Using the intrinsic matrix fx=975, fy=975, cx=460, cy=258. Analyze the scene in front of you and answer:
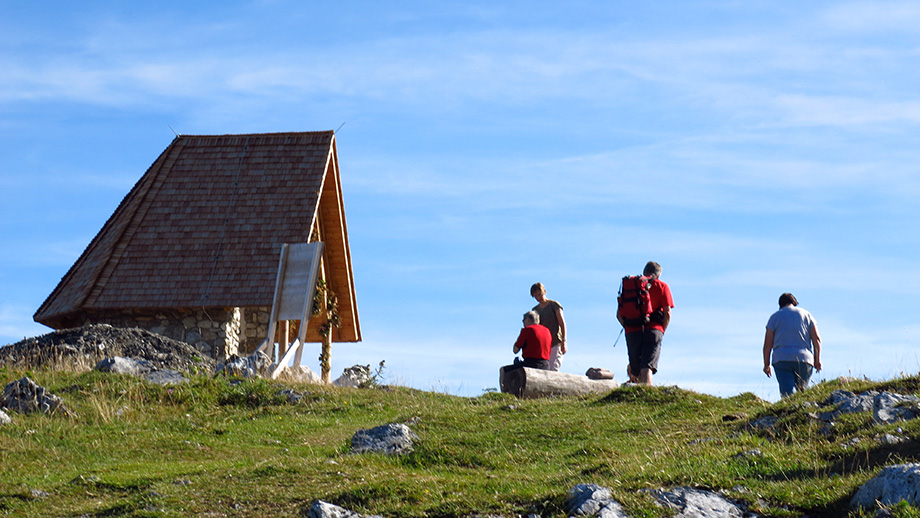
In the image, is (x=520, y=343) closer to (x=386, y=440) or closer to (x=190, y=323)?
(x=386, y=440)

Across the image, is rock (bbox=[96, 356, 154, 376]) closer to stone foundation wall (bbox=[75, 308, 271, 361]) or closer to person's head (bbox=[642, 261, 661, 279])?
stone foundation wall (bbox=[75, 308, 271, 361])

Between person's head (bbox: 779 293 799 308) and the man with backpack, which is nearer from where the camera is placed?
person's head (bbox: 779 293 799 308)

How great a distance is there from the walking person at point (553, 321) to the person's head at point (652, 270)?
91.4 inches

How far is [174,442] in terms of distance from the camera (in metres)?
11.2

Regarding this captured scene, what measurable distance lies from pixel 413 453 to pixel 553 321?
6.72 m

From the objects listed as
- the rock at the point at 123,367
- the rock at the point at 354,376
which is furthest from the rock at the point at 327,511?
the rock at the point at 354,376

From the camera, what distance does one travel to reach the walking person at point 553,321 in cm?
1587

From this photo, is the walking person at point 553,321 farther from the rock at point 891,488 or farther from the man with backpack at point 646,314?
the rock at point 891,488

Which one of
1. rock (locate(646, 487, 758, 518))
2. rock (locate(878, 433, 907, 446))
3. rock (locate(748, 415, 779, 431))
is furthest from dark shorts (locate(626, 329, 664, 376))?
rock (locate(646, 487, 758, 518))

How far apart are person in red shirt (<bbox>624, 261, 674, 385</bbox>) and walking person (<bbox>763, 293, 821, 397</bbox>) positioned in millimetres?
1579

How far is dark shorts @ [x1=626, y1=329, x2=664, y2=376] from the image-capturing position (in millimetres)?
13859

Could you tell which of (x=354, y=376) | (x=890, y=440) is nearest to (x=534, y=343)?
(x=890, y=440)

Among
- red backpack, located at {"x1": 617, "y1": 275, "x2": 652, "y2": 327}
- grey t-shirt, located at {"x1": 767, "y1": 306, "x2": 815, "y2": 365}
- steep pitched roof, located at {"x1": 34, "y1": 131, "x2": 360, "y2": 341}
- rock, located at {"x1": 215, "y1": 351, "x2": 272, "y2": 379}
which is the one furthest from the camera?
steep pitched roof, located at {"x1": 34, "y1": 131, "x2": 360, "y2": 341}

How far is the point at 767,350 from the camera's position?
1273cm
